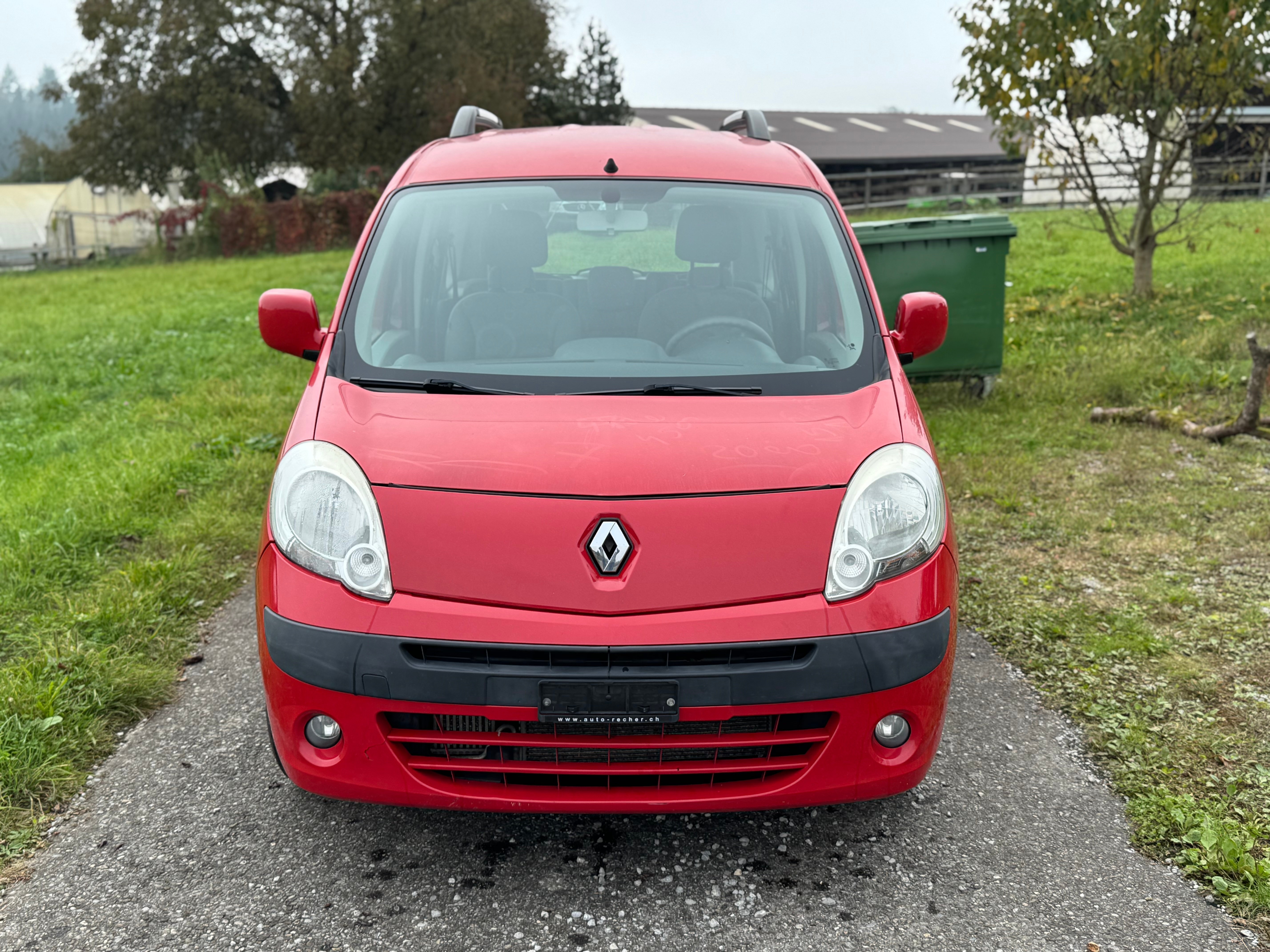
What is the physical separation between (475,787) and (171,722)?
1640mm

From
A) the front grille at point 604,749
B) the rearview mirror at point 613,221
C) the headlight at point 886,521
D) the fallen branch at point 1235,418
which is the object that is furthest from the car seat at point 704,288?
the fallen branch at point 1235,418

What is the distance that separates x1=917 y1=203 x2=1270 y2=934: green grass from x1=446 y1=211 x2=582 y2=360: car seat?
7.15 feet

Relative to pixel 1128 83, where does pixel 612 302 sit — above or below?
below

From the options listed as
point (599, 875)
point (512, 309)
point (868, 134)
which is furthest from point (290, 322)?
point (868, 134)

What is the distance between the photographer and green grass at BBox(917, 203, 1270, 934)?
3088 mm

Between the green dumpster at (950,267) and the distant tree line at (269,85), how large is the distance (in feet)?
99.0

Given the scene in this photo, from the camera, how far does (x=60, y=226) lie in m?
43.2

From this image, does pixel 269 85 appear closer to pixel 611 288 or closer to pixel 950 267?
pixel 950 267

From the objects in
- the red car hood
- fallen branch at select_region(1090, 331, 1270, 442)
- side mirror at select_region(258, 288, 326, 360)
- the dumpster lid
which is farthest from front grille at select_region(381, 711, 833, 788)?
the dumpster lid

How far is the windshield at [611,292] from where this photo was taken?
10.1 ft

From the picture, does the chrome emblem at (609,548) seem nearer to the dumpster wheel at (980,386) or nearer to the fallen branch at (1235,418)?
the fallen branch at (1235,418)

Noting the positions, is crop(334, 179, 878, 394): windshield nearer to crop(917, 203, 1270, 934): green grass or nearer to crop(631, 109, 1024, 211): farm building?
crop(917, 203, 1270, 934): green grass

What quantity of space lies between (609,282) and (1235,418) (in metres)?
5.51

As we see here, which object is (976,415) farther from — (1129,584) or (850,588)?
(850,588)
